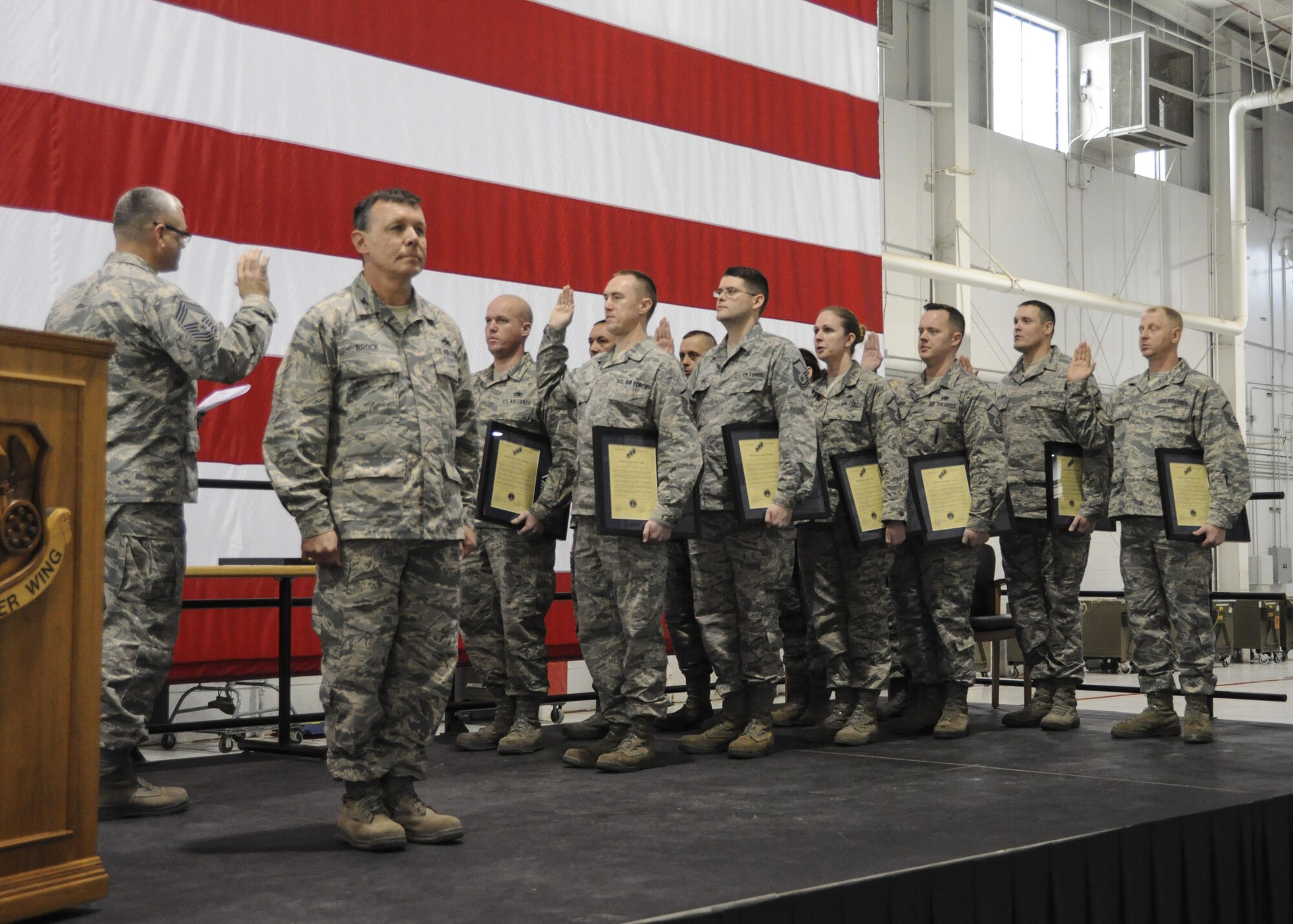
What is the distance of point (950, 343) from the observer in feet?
14.9

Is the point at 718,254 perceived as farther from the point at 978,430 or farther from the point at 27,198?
the point at 27,198

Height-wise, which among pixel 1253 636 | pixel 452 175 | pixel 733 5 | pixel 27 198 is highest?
pixel 733 5

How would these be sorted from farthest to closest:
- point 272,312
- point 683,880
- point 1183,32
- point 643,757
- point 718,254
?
point 1183,32 → point 718,254 → point 643,757 → point 272,312 → point 683,880

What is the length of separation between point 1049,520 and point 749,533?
1319mm

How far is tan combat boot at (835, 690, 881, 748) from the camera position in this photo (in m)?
4.09

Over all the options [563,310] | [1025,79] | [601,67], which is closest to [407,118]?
[601,67]

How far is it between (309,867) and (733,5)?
5.02 metres

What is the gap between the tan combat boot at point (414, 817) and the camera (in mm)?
2582

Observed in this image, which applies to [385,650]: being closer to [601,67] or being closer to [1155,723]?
[1155,723]

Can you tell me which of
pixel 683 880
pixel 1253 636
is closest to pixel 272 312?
pixel 683 880

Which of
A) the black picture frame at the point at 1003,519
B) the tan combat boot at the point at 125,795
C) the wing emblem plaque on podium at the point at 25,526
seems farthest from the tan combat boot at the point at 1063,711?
the wing emblem plaque on podium at the point at 25,526

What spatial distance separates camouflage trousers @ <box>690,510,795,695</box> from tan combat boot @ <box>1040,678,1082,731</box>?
1224 millimetres

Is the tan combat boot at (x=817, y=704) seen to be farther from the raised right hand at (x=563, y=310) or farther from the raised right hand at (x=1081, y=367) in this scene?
the raised right hand at (x=563, y=310)

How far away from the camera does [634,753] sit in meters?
3.58
